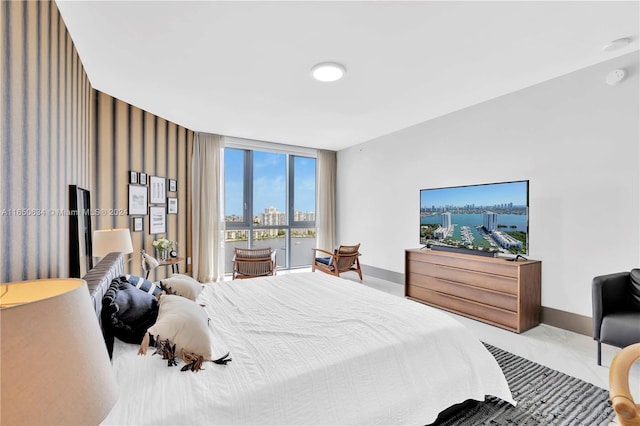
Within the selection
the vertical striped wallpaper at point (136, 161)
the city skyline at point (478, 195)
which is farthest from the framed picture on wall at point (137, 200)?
the city skyline at point (478, 195)

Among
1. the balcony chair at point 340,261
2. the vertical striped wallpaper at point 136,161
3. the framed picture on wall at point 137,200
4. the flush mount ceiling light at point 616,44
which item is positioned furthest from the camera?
the balcony chair at point 340,261

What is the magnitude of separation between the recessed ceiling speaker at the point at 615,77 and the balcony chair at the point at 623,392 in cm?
308

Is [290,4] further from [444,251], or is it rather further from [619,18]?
[444,251]

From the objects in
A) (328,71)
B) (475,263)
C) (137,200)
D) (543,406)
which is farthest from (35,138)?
(475,263)

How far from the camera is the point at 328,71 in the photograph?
2.76 m

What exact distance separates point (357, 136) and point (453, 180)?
2041 mm

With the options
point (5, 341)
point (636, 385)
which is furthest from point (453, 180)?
point (5, 341)

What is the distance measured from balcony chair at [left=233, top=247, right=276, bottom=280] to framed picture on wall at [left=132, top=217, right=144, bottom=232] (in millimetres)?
1422

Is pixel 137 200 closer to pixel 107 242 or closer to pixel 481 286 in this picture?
pixel 107 242

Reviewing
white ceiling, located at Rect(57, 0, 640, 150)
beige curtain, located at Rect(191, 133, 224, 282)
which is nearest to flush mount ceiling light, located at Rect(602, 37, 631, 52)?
white ceiling, located at Rect(57, 0, 640, 150)

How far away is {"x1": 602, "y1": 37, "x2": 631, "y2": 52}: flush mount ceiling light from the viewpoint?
237 cm

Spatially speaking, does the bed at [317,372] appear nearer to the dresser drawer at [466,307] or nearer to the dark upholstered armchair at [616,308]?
the dark upholstered armchair at [616,308]

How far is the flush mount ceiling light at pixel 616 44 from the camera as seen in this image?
7.79 feet

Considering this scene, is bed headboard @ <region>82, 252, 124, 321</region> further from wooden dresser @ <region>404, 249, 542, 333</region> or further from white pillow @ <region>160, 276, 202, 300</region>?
wooden dresser @ <region>404, 249, 542, 333</region>
